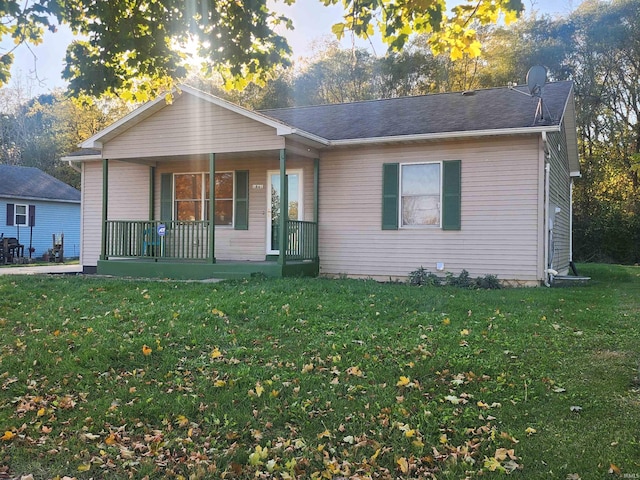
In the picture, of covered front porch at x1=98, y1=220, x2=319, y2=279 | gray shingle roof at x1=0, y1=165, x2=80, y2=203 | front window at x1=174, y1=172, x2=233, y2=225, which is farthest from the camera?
gray shingle roof at x1=0, y1=165, x2=80, y2=203

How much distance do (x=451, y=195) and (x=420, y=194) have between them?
2.17 ft

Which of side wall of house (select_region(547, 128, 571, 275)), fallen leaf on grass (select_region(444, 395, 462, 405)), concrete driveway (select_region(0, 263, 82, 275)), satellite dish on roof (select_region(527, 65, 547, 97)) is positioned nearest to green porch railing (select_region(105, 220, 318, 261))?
concrete driveway (select_region(0, 263, 82, 275))

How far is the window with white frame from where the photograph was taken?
77.3ft

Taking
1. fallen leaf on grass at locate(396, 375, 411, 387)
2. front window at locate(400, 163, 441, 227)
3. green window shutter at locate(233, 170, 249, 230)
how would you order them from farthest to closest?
1. green window shutter at locate(233, 170, 249, 230)
2. front window at locate(400, 163, 441, 227)
3. fallen leaf on grass at locate(396, 375, 411, 387)

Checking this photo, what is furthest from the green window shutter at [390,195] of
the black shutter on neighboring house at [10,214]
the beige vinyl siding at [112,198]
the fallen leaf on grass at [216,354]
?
the black shutter on neighboring house at [10,214]

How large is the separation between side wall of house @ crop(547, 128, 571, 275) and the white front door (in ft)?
17.0

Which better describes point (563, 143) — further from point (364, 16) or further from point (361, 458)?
point (361, 458)

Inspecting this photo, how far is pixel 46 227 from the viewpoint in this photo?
978 inches

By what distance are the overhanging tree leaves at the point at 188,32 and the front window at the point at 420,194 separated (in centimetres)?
508

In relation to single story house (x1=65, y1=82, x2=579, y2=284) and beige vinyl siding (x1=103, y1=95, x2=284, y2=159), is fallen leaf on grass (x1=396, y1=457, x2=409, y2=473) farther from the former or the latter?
beige vinyl siding (x1=103, y1=95, x2=284, y2=159)

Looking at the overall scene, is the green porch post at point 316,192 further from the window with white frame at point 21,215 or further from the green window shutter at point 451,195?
the window with white frame at point 21,215

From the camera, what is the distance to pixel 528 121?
10000 mm

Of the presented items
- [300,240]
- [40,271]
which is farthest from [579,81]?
[40,271]

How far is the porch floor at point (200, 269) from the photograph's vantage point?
10.5 meters
